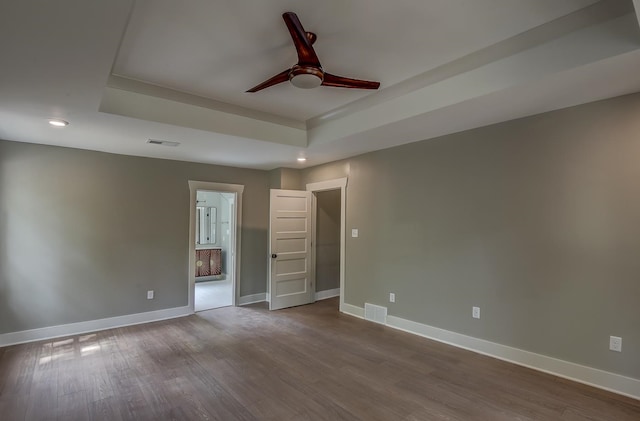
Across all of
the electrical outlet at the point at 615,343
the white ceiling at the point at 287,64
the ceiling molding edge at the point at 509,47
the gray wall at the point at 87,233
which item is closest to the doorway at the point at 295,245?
the gray wall at the point at 87,233

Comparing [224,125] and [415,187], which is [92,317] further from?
[415,187]

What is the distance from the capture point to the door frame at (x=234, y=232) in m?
5.30

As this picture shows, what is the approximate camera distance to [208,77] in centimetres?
307

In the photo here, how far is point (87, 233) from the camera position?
4473 millimetres

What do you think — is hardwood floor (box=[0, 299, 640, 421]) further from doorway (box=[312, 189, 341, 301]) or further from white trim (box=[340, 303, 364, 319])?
doorway (box=[312, 189, 341, 301])

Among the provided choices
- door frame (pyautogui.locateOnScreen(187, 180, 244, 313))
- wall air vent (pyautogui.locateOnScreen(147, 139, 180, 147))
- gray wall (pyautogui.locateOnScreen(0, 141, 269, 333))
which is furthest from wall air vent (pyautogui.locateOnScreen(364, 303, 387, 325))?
wall air vent (pyautogui.locateOnScreen(147, 139, 180, 147))

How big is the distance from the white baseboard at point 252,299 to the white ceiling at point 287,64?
303cm

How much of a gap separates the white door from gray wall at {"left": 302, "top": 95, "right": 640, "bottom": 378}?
1.58m

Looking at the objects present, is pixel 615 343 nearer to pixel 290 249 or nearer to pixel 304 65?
pixel 304 65

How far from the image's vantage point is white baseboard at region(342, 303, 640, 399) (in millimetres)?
2732

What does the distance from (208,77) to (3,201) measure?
3149 mm

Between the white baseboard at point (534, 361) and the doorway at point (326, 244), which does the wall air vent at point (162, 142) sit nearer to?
the doorway at point (326, 244)

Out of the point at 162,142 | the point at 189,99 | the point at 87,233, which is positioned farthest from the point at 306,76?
the point at 87,233

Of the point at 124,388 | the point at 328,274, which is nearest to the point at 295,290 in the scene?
the point at 328,274
